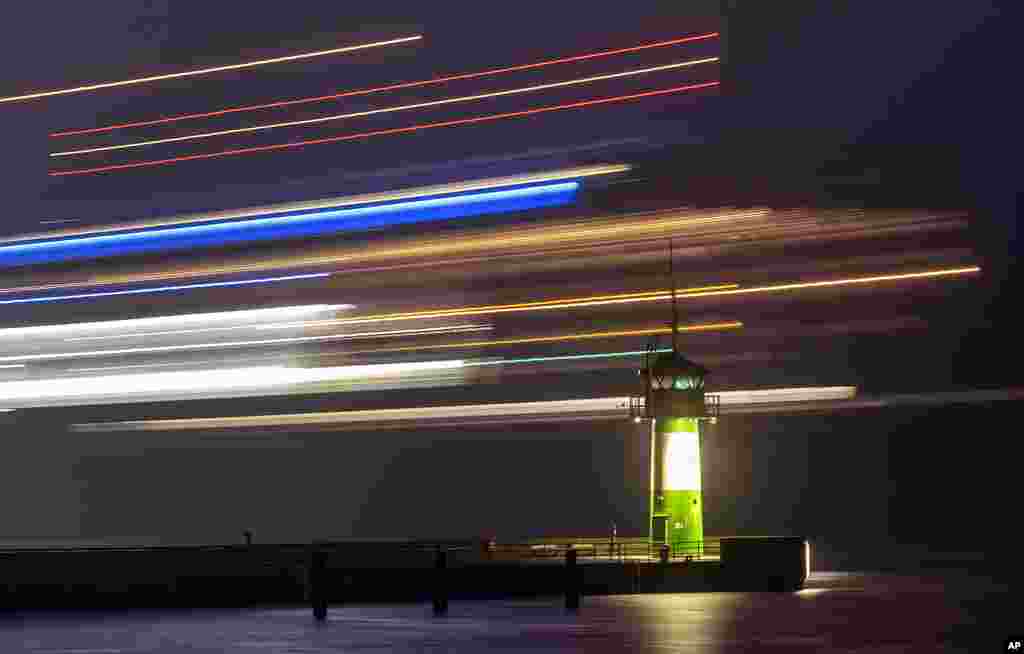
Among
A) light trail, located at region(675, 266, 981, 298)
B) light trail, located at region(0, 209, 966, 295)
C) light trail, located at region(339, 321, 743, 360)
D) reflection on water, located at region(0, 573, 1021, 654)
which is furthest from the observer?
light trail, located at region(675, 266, 981, 298)

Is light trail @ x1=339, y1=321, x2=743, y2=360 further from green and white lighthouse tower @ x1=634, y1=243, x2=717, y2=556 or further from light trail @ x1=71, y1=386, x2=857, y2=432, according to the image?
green and white lighthouse tower @ x1=634, y1=243, x2=717, y2=556

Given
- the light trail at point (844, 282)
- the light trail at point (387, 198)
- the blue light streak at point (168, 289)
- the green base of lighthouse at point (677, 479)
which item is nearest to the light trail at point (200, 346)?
the blue light streak at point (168, 289)

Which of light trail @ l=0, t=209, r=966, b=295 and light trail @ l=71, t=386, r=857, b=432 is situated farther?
light trail @ l=71, t=386, r=857, b=432

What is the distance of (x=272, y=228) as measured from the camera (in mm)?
52875

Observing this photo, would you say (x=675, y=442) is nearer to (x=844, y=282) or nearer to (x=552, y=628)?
(x=552, y=628)

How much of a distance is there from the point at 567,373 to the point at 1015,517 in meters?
65.7

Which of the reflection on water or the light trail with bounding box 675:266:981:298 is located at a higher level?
the light trail with bounding box 675:266:981:298

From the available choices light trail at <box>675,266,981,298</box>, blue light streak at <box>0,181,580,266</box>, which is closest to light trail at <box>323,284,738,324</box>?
blue light streak at <box>0,181,580,266</box>

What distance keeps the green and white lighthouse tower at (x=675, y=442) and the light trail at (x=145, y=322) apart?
1686cm

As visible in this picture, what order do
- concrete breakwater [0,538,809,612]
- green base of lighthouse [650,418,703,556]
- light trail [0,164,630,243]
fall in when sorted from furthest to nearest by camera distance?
light trail [0,164,630,243] → green base of lighthouse [650,418,703,556] → concrete breakwater [0,538,809,612]

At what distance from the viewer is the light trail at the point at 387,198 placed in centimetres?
5162

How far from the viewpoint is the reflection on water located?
57.7 ft

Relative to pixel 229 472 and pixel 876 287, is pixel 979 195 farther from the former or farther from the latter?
pixel 229 472

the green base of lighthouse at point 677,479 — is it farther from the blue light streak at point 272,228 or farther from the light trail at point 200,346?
the light trail at point 200,346
